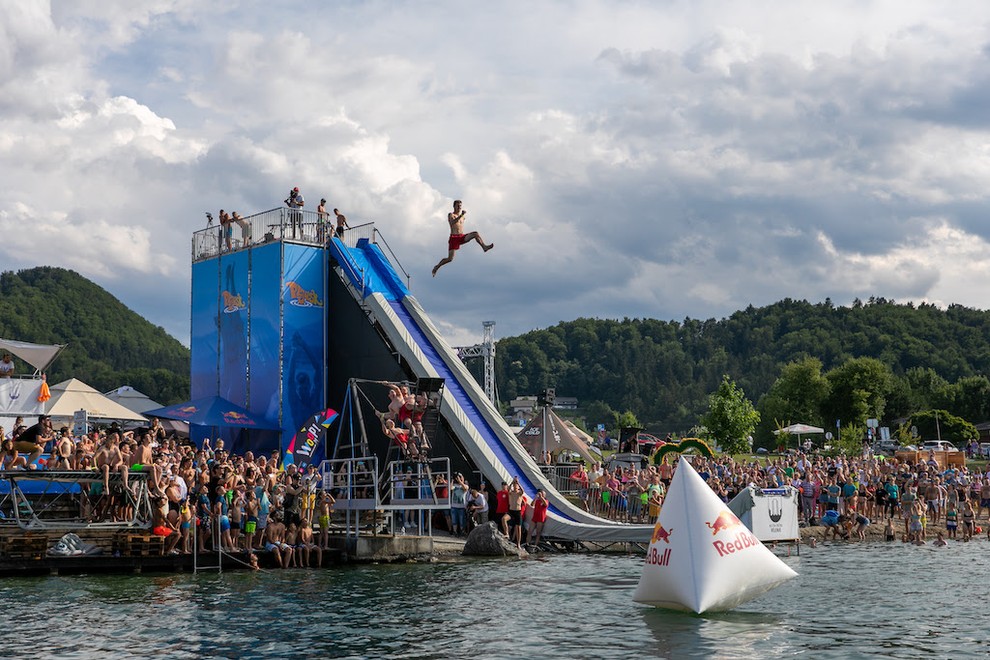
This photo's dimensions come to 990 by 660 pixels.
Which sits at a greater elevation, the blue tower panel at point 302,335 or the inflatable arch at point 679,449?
the blue tower panel at point 302,335

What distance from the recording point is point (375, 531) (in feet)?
84.6

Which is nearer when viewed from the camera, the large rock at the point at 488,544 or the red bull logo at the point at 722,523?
the red bull logo at the point at 722,523

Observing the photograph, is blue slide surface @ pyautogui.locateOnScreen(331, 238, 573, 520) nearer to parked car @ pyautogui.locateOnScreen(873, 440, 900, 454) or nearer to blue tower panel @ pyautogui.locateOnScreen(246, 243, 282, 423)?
blue tower panel @ pyautogui.locateOnScreen(246, 243, 282, 423)

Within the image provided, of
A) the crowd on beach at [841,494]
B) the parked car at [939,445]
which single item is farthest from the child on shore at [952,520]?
the parked car at [939,445]

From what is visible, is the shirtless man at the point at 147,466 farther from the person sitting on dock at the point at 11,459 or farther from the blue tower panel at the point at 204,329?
the blue tower panel at the point at 204,329

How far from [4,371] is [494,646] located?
2001 cm

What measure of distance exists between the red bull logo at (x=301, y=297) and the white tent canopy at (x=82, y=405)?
606cm

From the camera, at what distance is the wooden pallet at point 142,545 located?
70.9 ft

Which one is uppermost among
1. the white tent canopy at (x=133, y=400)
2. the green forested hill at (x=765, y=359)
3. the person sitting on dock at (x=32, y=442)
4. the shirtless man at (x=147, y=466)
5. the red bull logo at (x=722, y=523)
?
the green forested hill at (x=765, y=359)

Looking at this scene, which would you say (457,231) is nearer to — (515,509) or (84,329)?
(515,509)

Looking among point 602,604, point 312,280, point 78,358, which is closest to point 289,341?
point 312,280

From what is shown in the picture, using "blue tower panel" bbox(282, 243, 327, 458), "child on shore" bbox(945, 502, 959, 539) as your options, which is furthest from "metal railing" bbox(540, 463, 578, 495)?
"child on shore" bbox(945, 502, 959, 539)

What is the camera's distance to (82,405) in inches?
1249

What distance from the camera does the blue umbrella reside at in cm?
3303
